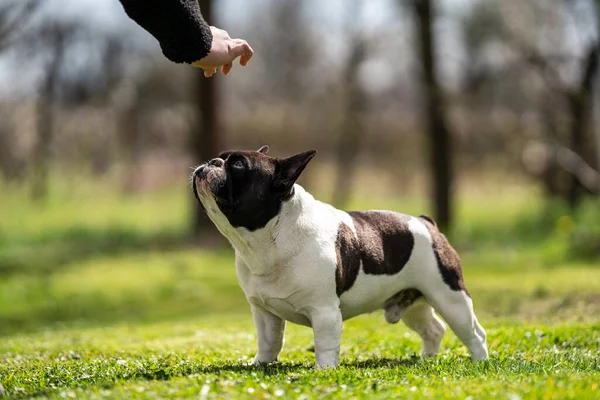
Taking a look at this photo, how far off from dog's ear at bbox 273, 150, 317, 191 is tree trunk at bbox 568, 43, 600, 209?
21.7 m

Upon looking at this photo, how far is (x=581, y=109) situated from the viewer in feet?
85.7

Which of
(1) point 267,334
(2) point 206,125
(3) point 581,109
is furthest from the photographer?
(3) point 581,109

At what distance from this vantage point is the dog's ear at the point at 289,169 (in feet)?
20.1

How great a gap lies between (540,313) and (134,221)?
18.7 meters

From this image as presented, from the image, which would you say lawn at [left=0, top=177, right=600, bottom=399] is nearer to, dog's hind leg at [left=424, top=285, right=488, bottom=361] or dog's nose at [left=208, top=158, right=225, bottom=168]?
dog's hind leg at [left=424, top=285, right=488, bottom=361]

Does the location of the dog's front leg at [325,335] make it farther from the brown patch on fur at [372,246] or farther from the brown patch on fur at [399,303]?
the brown patch on fur at [399,303]

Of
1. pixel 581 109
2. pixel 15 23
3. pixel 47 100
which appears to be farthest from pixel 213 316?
pixel 47 100

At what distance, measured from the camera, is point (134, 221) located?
28.8 metres

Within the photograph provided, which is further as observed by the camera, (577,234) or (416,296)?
(577,234)

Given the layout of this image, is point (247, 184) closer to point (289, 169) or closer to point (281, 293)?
point (289, 169)

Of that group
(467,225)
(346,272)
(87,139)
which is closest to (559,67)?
(467,225)

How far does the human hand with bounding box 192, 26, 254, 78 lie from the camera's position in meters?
6.14

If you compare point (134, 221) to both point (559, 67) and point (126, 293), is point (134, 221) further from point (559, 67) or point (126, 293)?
point (559, 67)

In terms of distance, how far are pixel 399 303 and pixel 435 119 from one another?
18498 mm
